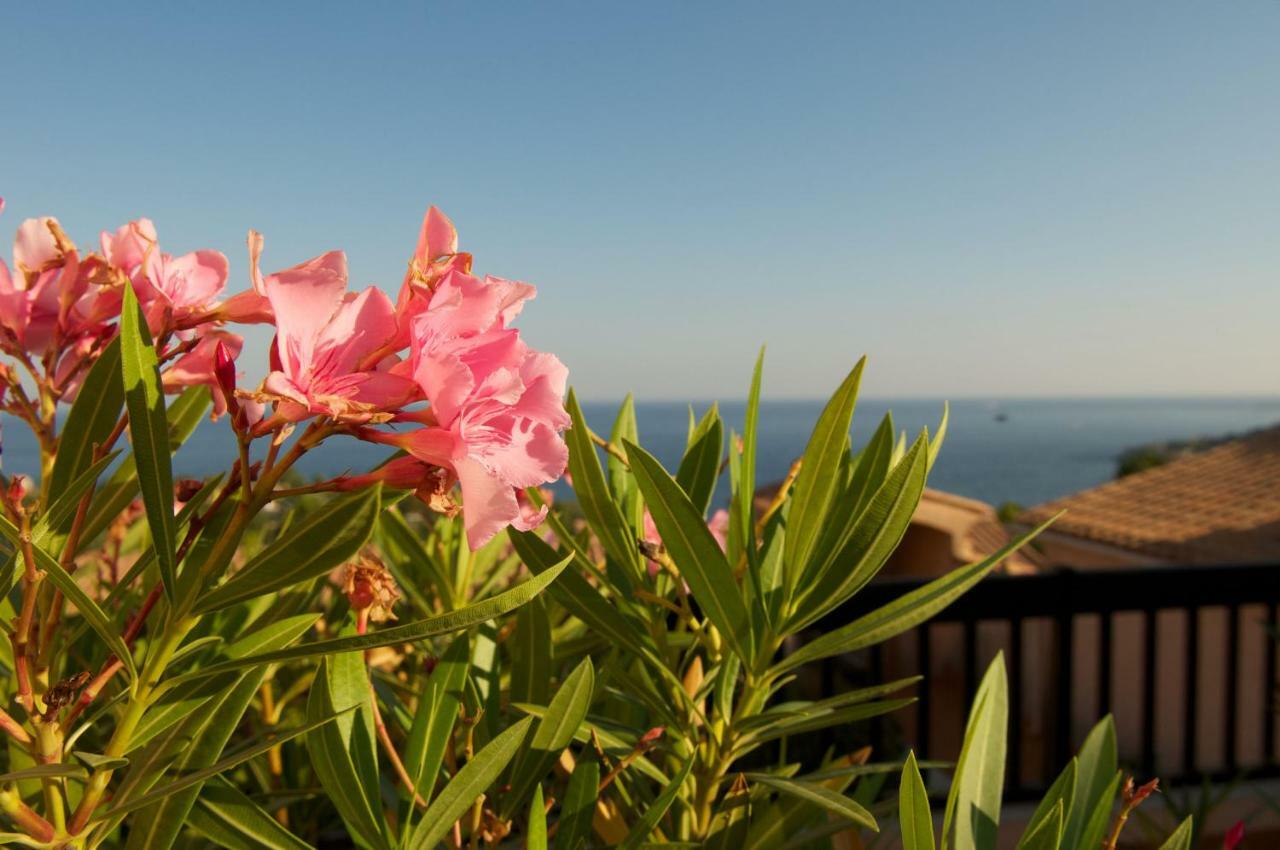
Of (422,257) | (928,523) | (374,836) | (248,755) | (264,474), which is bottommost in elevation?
(928,523)

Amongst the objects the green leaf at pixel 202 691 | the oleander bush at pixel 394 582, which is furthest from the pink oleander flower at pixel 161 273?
the green leaf at pixel 202 691

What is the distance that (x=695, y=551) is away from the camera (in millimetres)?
608

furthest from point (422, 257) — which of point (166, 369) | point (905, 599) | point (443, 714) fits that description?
point (905, 599)

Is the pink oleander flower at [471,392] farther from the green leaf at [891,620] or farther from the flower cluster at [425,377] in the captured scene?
the green leaf at [891,620]

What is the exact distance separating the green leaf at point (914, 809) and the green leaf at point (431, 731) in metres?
0.34

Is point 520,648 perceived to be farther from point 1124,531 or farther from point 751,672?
point 1124,531

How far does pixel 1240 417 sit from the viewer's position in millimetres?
117188

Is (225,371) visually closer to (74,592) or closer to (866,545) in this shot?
(74,592)

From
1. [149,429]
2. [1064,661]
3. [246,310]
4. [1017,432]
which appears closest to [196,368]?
[246,310]

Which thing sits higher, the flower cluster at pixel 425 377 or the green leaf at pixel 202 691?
the flower cluster at pixel 425 377

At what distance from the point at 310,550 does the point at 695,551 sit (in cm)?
29

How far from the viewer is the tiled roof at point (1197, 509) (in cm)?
687

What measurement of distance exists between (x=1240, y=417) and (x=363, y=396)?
14599cm

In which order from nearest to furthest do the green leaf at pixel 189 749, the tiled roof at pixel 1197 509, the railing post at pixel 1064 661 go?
the green leaf at pixel 189 749
the railing post at pixel 1064 661
the tiled roof at pixel 1197 509
